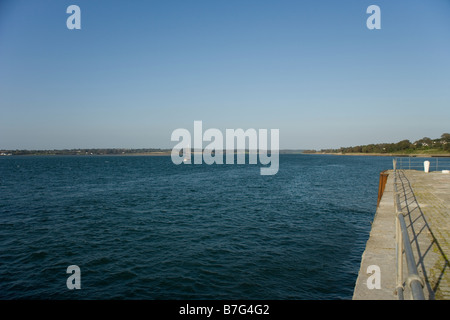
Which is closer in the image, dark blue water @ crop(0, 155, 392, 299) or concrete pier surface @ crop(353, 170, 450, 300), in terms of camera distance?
concrete pier surface @ crop(353, 170, 450, 300)

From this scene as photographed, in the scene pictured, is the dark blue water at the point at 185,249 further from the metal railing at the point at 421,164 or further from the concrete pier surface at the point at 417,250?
the metal railing at the point at 421,164

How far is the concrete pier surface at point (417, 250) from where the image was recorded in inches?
202

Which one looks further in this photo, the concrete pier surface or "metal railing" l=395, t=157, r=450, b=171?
"metal railing" l=395, t=157, r=450, b=171

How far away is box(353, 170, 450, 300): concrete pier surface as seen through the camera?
16.9ft

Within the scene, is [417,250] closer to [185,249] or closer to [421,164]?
[185,249]

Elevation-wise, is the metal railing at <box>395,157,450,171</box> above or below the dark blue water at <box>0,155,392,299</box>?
above

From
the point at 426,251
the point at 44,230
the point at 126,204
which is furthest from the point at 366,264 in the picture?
the point at 126,204

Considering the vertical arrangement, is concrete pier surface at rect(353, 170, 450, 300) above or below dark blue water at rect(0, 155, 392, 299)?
above

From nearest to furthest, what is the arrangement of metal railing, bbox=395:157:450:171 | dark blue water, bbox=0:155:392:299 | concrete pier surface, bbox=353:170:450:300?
concrete pier surface, bbox=353:170:450:300 < dark blue water, bbox=0:155:392:299 < metal railing, bbox=395:157:450:171

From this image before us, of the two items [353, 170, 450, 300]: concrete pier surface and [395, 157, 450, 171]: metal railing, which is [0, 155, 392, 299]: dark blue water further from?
[395, 157, 450, 171]: metal railing

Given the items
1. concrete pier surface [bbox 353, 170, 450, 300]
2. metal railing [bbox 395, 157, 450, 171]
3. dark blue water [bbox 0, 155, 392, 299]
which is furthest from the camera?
metal railing [bbox 395, 157, 450, 171]

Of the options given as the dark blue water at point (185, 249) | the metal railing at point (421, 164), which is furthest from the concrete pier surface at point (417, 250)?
the metal railing at point (421, 164)

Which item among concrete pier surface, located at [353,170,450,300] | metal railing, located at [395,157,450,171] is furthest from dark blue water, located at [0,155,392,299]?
metal railing, located at [395,157,450,171]

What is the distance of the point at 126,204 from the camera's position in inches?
992
